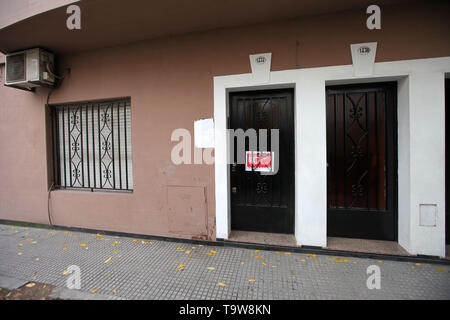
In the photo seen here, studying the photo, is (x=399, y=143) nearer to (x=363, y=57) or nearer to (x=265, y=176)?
(x=363, y=57)

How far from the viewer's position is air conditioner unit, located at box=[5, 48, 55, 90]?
3881 mm

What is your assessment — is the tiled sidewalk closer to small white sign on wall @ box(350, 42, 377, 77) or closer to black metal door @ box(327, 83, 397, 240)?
black metal door @ box(327, 83, 397, 240)

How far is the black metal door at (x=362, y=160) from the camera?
3.23 metres

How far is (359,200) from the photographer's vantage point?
337cm

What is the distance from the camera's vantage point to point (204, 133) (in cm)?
343

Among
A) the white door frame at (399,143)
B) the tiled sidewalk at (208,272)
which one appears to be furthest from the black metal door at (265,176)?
the tiled sidewalk at (208,272)

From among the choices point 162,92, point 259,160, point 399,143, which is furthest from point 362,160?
point 162,92

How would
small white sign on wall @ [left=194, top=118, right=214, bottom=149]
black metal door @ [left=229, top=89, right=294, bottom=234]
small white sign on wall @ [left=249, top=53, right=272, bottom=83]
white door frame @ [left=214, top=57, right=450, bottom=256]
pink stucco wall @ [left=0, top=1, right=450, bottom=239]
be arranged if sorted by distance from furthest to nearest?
black metal door @ [left=229, top=89, right=294, bottom=234]
small white sign on wall @ [left=194, top=118, right=214, bottom=149]
small white sign on wall @ [left=249, top=53, right=272, bottom=83]
pink stucco wall @ [left=0, top=1, right=450, bottom=239]
white door frame @ [left=214, top=57, right=450, bottom=256]

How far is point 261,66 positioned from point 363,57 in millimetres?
1486

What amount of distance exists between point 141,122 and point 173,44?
1530mm

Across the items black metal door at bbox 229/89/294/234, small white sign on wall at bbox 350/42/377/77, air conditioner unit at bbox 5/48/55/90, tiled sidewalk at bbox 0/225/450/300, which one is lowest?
tiled sidewalk at bbox 0/225/450/300

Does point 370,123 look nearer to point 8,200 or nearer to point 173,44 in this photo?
point 173,44

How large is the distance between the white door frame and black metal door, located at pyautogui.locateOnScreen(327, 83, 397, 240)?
0.45ft

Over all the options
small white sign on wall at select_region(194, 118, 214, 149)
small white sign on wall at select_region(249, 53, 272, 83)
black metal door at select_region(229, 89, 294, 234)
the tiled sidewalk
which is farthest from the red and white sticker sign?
the tiled sidewalk
